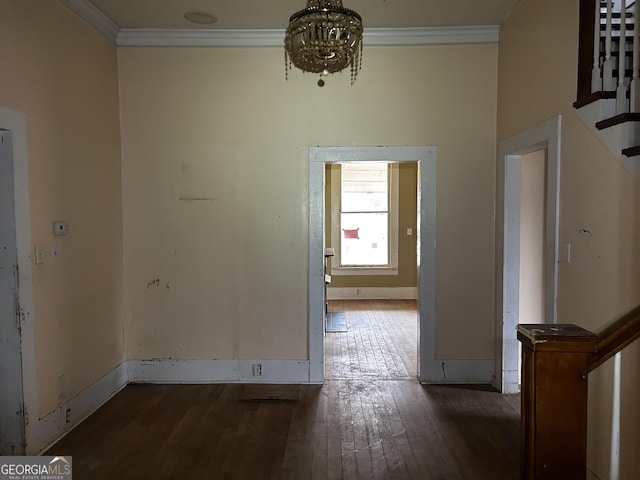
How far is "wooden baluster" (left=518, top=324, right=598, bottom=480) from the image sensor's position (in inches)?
54.9

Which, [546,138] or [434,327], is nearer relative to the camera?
[546,138]

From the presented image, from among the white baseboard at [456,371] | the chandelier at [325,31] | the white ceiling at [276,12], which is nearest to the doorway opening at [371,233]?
the white baseboard at [456,371]

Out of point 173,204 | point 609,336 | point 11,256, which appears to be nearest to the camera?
point 609,336

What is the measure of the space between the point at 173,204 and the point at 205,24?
1.52 metres

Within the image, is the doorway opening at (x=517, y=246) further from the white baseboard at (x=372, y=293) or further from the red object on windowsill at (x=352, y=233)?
the red object on windowsill at (x=352, y=233)

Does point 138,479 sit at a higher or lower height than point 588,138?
lower

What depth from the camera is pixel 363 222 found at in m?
8.30

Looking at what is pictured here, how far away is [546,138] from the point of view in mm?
2826

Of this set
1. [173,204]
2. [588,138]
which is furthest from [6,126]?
[588,138]

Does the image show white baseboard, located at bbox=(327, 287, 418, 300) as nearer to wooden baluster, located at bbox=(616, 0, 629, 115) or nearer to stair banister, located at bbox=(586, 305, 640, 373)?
wooden baluster, located at bbox=(616, 0, 629, 115)

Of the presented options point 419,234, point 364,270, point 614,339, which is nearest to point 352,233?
point 364,270

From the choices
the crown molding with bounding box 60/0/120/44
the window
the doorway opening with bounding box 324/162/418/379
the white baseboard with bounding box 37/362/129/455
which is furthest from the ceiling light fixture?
the window

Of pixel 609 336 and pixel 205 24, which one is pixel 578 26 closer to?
pixel 609 336

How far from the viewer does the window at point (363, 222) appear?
26.8 ft
